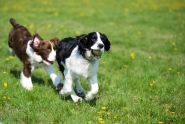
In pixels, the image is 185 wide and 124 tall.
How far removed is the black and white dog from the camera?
14.9 feet

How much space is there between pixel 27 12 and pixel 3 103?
423 inches

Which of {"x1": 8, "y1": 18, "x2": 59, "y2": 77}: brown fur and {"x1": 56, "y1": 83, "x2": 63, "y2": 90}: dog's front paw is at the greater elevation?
{"x1": 8, "y1": 18, "x2": 59, "y2": 77}: brown fur

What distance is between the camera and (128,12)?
15219mm

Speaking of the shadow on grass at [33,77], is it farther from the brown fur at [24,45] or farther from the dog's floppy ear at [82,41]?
the dog's floppy ear at [82,41]

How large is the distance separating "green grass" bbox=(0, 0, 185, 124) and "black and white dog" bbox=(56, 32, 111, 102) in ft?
0.87

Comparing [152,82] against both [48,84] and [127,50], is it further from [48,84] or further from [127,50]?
[127,50]

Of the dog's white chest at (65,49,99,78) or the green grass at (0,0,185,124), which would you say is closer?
the green grass at (0,0,185,124)

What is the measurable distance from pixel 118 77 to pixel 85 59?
5.71 ft

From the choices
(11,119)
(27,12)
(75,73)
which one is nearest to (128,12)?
(27,12)

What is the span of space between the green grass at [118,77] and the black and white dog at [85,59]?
264 millimetres

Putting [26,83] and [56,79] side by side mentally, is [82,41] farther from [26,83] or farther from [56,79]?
[26,83]

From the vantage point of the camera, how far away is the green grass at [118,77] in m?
4.45

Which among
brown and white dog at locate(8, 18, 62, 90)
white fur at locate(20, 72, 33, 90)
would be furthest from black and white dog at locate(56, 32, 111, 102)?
white fur at locate(20, 72, 33, 90)

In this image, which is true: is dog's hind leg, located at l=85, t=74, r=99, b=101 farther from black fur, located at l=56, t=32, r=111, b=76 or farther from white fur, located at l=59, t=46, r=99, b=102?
black fur, located at l=56, t=32, r=111, b=76
